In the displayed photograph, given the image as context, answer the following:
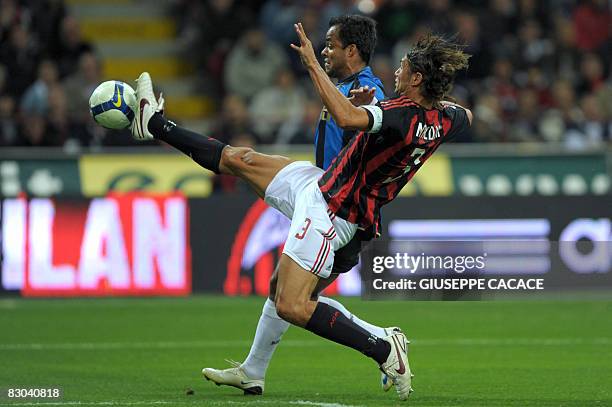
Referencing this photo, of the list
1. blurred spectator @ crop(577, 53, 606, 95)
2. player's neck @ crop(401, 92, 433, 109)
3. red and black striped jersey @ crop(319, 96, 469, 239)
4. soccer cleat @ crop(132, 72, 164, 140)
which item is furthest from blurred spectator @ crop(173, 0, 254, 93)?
player's neck @ crop(401, 92, 433, 109)

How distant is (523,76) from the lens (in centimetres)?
1866

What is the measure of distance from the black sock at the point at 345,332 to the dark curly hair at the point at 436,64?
53.4 inches

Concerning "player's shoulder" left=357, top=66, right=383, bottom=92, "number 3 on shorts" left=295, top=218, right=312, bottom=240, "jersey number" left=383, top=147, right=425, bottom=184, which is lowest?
"number 3 on shorts" left=295, top=218, right=312, bottom=240

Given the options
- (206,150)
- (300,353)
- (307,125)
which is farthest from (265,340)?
(307,125)

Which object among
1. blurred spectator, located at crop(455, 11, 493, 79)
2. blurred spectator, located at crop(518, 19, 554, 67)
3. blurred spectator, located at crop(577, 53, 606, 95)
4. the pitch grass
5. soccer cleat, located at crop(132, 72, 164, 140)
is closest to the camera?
the pitch grass

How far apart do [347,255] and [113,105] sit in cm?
175

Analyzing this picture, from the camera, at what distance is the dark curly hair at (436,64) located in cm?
757

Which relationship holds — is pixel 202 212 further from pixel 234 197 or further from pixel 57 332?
pixel 57 332

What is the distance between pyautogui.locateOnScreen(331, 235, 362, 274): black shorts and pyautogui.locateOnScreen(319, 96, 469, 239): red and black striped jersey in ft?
0.36

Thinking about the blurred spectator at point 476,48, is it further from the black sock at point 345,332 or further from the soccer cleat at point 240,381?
the black sock at point 345,332

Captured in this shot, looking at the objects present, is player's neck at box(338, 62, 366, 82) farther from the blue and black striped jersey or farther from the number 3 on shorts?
the number 3 on shorts

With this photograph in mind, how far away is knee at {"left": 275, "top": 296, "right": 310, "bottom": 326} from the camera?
748 cm

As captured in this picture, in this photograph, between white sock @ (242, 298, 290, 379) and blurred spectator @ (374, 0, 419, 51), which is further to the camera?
blurred spectator @ (374, 0, 419, 51)

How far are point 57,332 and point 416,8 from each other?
8.99 meters
